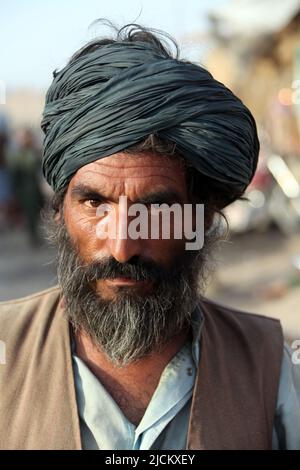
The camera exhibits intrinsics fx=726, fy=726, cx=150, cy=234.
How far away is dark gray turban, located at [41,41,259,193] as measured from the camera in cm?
187

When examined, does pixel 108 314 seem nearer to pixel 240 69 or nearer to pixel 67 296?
pixel 67 296

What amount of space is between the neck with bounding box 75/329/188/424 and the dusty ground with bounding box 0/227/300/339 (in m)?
3.39

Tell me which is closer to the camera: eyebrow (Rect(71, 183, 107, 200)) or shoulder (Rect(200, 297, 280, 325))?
eyebrow (Rect(71, 183, 107, 200))

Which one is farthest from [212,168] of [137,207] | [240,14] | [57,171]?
[240,14]

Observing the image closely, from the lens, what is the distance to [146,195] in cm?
185

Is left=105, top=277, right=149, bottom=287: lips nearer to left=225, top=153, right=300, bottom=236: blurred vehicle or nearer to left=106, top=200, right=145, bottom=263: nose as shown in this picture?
left=106, top=200, right=145, bottom=263: nose

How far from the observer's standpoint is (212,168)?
197 cm

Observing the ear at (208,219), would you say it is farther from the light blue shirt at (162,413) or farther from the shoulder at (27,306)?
the shoulder at (27,306)

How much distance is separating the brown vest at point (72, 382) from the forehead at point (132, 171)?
16.3 inches

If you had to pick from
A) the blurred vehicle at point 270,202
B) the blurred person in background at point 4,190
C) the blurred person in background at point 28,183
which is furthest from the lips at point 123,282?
the blurred person in background at point 4,190

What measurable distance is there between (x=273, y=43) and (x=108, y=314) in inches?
383

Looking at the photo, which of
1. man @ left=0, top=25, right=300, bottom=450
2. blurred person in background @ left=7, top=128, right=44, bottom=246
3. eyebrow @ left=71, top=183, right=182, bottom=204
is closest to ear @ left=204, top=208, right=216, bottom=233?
man @ left=0, top=25, right=300, bottom=450

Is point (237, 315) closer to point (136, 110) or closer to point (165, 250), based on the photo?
point (165, 250)

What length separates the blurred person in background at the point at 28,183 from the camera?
9.74m
